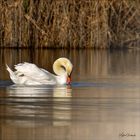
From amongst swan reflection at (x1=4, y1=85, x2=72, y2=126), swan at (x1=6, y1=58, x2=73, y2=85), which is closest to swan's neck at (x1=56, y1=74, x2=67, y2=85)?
swan at (x1=6, y1=58, x2=73, y2=85)

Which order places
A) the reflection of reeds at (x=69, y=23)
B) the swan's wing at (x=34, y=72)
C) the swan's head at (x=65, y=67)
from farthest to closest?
the reflection of reeds at (x=69, y=23) → the swan's head at (x=65, y=67) → the swan's wing at (x=34, y=72)

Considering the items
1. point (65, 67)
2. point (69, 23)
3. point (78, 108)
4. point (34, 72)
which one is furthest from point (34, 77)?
point (69, 23)

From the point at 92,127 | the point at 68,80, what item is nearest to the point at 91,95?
the point at 68,80

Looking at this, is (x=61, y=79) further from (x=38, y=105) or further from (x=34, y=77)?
(x=38, y=105)

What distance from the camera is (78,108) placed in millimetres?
13102

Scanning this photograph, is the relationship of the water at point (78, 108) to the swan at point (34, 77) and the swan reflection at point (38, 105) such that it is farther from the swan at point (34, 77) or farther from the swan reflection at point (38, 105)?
the swan at point (34, 77)

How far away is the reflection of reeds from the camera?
3033cm

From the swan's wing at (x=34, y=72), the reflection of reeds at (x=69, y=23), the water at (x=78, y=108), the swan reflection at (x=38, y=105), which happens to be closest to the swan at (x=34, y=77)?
the swan's wing at (x=34, y=72)

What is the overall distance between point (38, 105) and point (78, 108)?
672 mm

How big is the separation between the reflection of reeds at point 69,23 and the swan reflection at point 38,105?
1346cm

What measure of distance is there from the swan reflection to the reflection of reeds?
1346 centimetres

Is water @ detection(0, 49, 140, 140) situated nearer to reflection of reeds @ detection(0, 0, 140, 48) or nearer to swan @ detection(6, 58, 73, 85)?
swan @ detection(6, 58, 73, 85)

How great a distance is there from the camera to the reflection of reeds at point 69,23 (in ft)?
99.5

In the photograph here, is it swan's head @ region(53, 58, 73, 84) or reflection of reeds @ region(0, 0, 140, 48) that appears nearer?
swan's head @ region(53, 58, 73, 84)
